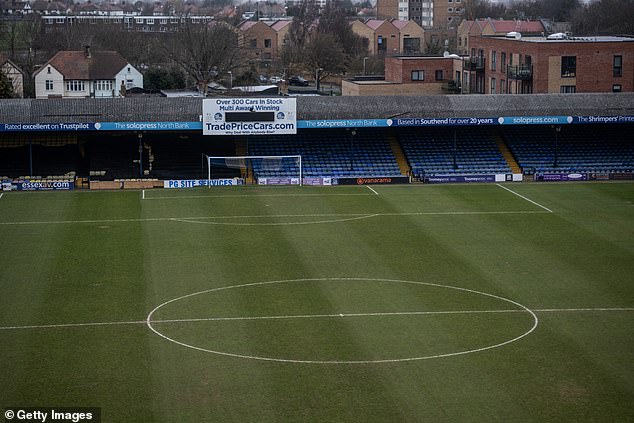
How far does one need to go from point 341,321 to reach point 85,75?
255ft

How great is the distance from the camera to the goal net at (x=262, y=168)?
60.8 meters

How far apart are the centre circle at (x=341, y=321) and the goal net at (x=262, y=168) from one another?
2351 centimetres

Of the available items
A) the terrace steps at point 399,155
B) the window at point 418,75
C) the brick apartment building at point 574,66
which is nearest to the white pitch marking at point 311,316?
the terrace steps at point 399,155

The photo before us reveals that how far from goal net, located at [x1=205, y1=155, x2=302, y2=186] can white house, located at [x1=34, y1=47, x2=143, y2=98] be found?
43305 mm

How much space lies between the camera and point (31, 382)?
26406 mm

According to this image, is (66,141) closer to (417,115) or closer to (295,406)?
(417,115)

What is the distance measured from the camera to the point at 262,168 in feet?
203

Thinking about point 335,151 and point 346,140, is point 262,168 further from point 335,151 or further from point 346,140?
point 346,140

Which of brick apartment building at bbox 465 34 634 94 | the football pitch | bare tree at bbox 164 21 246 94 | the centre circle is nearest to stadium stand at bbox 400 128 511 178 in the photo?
the football pitch

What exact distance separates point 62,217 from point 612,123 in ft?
112

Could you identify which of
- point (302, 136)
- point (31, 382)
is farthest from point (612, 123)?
point (31, 382)

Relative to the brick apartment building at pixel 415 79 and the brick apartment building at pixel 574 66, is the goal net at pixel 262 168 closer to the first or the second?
the brick apartment building at pixel 574 66

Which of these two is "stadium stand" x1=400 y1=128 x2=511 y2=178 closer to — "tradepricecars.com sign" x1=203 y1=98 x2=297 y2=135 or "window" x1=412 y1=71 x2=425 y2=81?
"tradepricecars.com sign" x1=203 y1=98 x2=297 y2=135

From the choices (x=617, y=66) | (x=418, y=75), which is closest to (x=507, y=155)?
(x=617, y=66)
